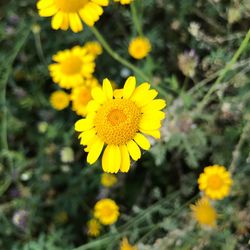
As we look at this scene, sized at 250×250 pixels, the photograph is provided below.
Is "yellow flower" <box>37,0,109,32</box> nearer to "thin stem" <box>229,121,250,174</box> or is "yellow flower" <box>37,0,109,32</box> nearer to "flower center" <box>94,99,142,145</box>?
"flower center" <box>94,99,142,145</box>

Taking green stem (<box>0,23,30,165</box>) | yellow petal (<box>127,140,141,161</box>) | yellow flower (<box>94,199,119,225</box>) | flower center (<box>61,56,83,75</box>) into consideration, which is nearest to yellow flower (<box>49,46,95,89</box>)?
flower center (<box>61,56,83,75</box>)

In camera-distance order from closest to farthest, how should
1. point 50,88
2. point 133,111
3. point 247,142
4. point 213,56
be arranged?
point 133,111 → point 213,56 → point 247,142 → point 50,88

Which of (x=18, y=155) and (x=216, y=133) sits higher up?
(x=18, y=155)

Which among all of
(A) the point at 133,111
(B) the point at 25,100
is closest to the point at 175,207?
(A) the point at 133,111

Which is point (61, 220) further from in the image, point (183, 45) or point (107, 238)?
point (183, 45)

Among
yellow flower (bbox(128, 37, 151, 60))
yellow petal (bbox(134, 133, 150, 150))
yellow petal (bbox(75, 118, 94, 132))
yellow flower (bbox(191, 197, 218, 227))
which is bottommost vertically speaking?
yellow flower (bbox(191, 197, 218, 227))

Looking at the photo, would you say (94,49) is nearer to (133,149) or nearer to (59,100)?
(59,100)

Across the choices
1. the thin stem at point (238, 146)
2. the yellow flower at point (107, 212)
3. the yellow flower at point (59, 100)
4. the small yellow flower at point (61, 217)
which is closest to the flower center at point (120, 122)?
the thin stem at point (238, 146)
